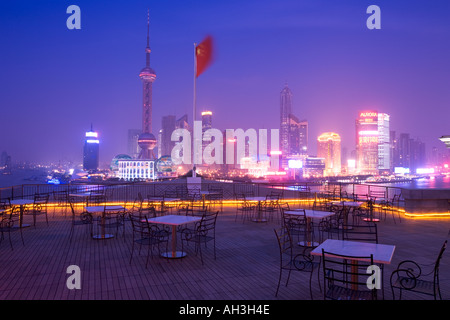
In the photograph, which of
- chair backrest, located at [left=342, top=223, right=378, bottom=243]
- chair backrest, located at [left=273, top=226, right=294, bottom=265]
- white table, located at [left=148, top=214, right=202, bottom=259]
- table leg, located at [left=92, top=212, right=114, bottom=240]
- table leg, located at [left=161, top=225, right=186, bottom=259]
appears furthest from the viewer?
table leg, located at [left=92, top=212, right=114, bottom=240]

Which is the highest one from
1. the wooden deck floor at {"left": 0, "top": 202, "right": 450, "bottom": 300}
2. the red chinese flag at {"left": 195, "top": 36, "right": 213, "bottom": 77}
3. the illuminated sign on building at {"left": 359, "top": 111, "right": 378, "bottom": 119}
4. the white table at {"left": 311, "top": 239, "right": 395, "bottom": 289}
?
the illuminated sign on building at {"left": 359, "top": 111, "right": 378, "bottom": 119}

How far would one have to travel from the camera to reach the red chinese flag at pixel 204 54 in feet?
52.2

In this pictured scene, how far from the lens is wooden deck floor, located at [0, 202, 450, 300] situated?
198 inches

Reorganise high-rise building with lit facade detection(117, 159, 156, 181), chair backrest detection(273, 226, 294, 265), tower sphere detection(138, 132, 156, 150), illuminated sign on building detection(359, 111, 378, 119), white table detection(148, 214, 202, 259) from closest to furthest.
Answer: chair backrest detection(273, 226, 294, 265) < white table detection(148, 214, 202, 259) < high-rise building with lit facade detection(117, 159, 156, 181) < illuminated sign on building detection(359, 111, 378, 119) < tower sphere detection(138, 132, 156, 150)

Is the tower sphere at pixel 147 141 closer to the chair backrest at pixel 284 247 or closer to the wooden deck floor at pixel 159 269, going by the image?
the wooden deck floor at pixel 159 269

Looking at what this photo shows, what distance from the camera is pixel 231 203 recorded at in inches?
705

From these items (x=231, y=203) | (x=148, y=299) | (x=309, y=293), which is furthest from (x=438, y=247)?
(x=231, y=203)

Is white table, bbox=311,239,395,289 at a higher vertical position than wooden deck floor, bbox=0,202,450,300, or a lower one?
higher

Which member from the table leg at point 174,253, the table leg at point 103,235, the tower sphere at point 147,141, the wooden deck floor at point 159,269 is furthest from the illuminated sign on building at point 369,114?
the table leg at point 174,253

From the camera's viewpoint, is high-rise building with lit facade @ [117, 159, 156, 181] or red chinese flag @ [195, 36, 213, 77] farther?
high-rise building with lit facade @ [117, 159, 156, 181]

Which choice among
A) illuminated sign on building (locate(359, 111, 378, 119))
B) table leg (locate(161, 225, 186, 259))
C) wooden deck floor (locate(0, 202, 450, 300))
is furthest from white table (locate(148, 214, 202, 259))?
illuminated sign on building (locate(359, 111, 378, 119))

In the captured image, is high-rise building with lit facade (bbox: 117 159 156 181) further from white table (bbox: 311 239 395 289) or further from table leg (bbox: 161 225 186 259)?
white table (bbox: 311 239 395 289)

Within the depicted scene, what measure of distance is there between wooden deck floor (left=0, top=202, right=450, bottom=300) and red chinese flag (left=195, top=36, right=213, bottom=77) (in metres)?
9.38
